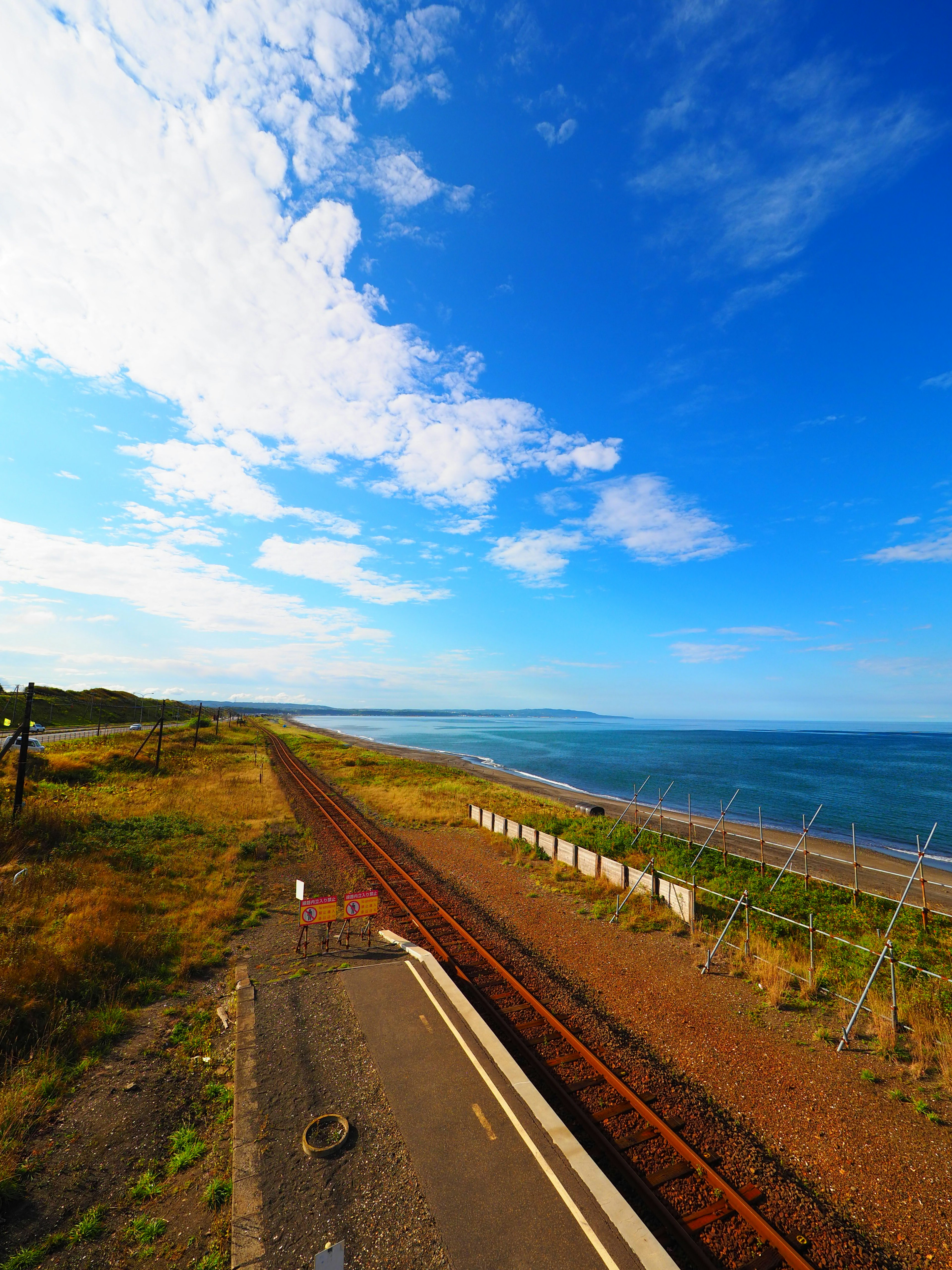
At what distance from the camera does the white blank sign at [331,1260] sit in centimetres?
480

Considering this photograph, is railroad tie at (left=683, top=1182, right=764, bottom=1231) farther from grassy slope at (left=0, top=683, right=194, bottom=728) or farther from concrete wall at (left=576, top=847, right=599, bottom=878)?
grassy slope at (left=0, top=683, right=194, bottom=728)

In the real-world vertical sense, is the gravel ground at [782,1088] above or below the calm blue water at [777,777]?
above

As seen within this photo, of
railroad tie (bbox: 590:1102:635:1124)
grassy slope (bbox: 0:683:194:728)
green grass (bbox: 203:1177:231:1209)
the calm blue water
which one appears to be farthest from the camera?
grassy slope (bbox: 0:683:194:728)

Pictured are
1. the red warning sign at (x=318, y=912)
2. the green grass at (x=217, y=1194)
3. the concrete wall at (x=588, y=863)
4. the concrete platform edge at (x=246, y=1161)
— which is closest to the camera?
the concrete platform edge at (x=246, y=1161)

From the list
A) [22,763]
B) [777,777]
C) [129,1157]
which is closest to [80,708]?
[22,763]

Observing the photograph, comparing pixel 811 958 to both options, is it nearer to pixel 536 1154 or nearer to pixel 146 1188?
pixel 536 1154

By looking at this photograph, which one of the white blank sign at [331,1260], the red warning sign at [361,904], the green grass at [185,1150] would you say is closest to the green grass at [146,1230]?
the green grass at [185,1150]

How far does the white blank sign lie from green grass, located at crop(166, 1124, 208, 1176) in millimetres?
2954

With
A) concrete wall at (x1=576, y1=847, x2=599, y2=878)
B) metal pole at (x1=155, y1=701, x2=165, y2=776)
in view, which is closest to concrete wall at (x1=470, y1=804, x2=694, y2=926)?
concrete wall at (x1=576, y1=847, x2=599, y2=878)

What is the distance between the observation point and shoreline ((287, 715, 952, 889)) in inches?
1278

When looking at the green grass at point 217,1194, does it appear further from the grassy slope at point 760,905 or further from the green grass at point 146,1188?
the grassy slope at point 760,905

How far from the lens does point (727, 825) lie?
139 feet

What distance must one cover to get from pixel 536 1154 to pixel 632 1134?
1838mm

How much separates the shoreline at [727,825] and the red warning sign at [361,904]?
48.2 feet
